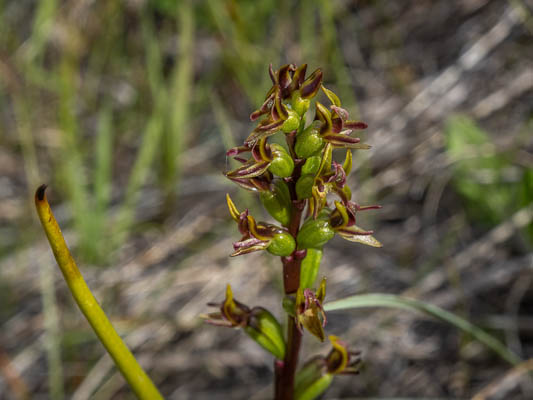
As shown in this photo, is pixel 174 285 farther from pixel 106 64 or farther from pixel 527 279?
pixel 106 64

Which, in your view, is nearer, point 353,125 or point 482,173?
point 353,125

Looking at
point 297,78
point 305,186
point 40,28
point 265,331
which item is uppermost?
point 40,28

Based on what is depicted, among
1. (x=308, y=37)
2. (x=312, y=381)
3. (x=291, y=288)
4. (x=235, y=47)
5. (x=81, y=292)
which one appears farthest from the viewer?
(x=308, y=37)

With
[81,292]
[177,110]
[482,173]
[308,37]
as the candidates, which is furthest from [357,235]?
[308,37]

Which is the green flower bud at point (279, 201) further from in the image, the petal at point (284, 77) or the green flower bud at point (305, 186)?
the petal at point (284, 77)

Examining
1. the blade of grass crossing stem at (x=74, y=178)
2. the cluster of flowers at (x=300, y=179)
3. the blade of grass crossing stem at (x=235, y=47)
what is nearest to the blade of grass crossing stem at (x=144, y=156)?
the blade of grass crossing stem at (x=74, y=178)

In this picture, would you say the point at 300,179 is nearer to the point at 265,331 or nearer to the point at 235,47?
the point at 265,331

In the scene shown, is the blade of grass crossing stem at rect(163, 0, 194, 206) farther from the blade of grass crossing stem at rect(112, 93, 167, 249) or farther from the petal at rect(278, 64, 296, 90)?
the petal at rect(278, 64, 296, 90)
